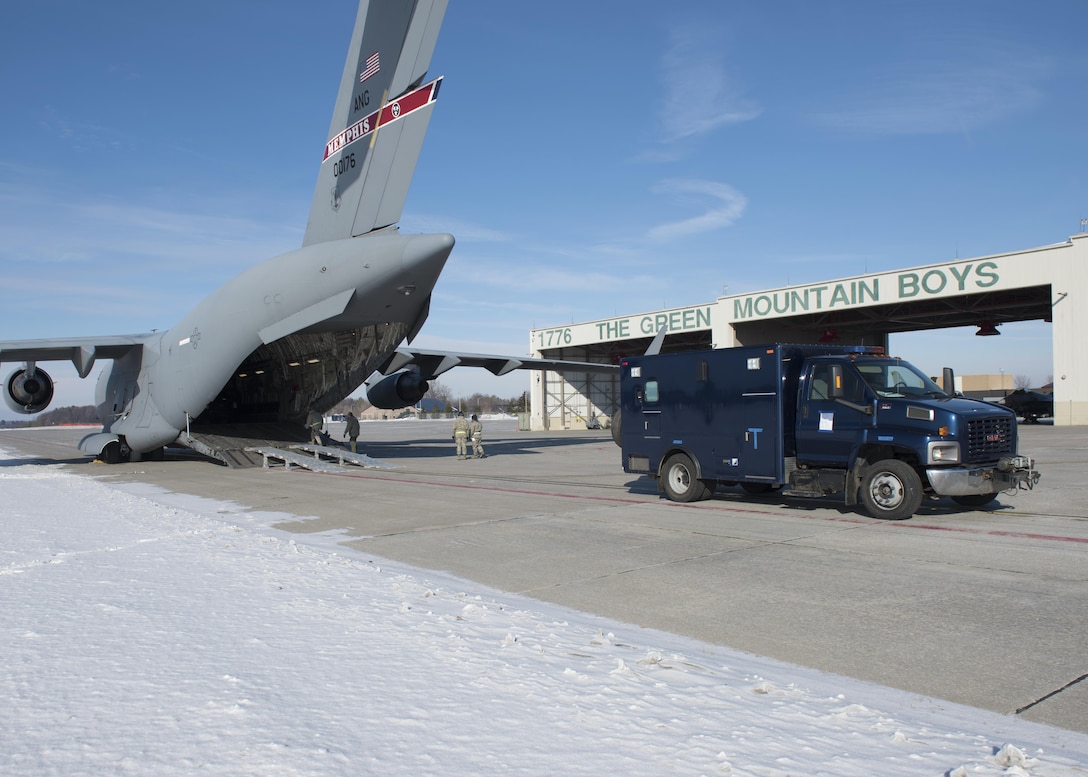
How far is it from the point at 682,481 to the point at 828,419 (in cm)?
262

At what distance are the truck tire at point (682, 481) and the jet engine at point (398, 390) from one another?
1374cm

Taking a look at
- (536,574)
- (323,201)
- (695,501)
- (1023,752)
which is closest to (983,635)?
(1023,752)

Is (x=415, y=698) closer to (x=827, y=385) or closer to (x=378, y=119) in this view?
(x=827, y=385)

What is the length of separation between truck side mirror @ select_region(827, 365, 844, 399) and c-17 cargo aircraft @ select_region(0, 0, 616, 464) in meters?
8.37

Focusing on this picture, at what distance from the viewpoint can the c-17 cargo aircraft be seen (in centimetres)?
1584

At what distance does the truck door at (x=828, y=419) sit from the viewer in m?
10.2

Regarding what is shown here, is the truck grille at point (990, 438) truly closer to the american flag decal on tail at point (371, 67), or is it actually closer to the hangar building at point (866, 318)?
the american flag decal on tail at point (371, 67)

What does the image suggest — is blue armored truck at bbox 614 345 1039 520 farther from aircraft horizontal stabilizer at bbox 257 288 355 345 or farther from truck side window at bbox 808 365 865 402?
aircraft horizontal stabilizer at bbox 257 288 355 345

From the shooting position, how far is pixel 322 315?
16.9 m

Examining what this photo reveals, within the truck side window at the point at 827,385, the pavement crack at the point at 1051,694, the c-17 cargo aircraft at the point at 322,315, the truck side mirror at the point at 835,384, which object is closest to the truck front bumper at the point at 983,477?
the truck side window at the point at 827,385

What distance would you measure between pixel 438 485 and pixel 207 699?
1196 centimetres

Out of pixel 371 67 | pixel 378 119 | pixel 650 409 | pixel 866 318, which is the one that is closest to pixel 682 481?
pixel 650 409

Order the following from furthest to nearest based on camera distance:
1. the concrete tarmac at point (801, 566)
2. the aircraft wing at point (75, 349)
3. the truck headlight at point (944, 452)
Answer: the aircraft wing at point (75, 349) < the truck headlight at point (944, 452) < the concrete tarmac at point (801, 566)

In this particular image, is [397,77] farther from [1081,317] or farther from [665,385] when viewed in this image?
[1081,317]
